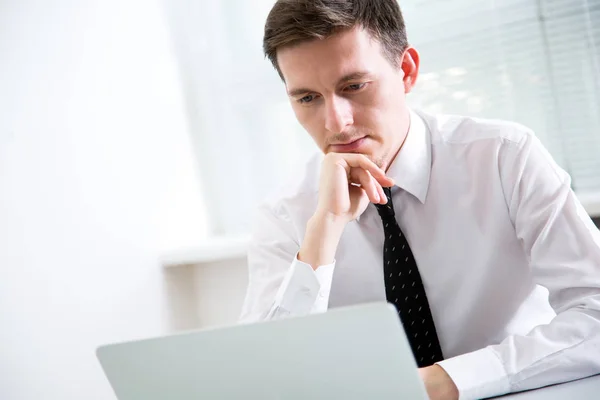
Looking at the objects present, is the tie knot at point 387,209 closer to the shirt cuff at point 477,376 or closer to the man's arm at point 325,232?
the man's arm at point 325,232

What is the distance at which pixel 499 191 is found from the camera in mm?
1375

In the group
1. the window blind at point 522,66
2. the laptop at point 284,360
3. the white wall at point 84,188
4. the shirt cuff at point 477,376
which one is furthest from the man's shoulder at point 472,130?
the white wall at point 84,188

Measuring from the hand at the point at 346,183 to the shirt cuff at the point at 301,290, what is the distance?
4.7 inches

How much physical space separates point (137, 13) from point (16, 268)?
115 centimetres

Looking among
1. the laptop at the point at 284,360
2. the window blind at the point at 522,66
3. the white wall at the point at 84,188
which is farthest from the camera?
the window blind at the point at 522,66

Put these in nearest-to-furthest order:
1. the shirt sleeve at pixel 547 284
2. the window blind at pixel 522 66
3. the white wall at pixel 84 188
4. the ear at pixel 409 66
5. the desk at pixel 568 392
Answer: the desk at pixel 568 392, the shirt sleeve at pixel 547 284, the ear at pixel 409 66, the white wall at pixel 84 188, the window blind at pixel 522 66

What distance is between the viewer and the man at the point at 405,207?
1.31m

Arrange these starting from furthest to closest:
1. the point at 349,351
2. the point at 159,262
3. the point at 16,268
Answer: the point at 159,262 → the point at 16,268 → the point at 349,351

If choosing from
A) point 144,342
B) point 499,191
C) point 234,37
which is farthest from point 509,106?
point 144,342

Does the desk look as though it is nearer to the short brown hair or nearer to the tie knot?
the tie knot

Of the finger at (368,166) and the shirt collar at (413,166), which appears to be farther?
the shirt collar at (413,166)

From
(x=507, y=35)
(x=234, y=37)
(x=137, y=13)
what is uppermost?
(x=137, y=13)

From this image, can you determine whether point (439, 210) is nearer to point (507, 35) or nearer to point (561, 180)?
point (561, 180)

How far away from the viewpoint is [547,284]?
1261 millimetres
